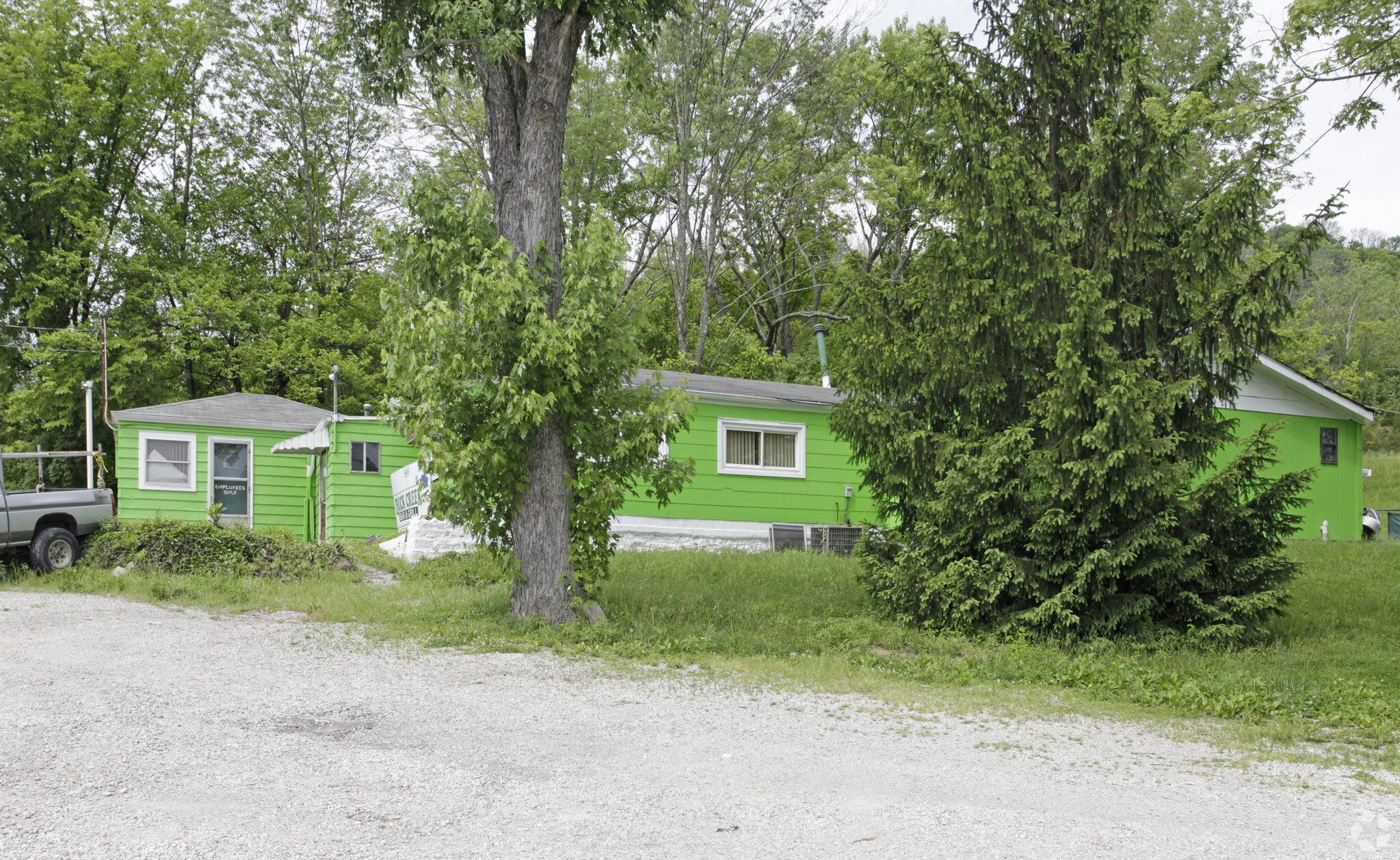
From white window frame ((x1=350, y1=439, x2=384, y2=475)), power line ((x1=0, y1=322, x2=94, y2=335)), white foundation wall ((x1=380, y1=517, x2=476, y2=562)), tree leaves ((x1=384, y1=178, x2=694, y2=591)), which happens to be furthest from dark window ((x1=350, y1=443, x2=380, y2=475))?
power line ((x1=0, y1=322, x2=94, y2=335))

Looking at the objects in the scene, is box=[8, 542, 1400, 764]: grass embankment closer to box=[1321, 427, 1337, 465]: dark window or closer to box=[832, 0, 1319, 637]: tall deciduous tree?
box=[832, 0, 1319, 637]: tall deciduous tree

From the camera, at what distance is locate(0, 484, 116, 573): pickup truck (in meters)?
12.0

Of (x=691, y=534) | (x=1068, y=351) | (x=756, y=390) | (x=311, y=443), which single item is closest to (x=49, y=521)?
(x=311, y=443)

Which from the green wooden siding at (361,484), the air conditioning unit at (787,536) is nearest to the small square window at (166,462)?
the green wooden siding at (361,484)

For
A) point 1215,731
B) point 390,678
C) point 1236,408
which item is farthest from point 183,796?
point 1236,408

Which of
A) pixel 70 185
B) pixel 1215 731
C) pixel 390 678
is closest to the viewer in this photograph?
pixel 1215 731

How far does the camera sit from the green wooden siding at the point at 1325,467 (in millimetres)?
19969

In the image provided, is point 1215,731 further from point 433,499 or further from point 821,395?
point 821,395

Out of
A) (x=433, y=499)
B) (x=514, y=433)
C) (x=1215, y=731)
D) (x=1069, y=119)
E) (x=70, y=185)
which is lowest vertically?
(x=1215, y=731)

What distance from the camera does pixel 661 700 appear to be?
6.29 meters

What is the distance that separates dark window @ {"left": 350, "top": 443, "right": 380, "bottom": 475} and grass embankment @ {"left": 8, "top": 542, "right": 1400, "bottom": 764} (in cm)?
454

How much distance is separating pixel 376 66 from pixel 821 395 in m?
9.43

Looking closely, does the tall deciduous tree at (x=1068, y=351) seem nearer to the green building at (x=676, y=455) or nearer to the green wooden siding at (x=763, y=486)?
the green building at (x=676, y=455)

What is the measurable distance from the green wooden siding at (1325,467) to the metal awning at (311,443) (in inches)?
695
